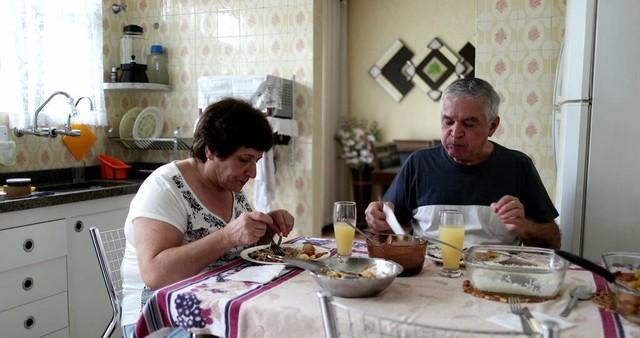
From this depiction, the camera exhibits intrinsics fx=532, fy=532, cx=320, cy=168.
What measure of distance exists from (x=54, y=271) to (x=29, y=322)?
0.78 feet

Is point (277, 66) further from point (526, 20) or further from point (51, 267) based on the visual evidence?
point (51, 267)

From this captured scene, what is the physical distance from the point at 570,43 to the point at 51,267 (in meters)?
2.47

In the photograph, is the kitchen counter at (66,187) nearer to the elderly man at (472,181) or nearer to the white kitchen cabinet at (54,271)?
the white kitchen cabinet at (54,271)

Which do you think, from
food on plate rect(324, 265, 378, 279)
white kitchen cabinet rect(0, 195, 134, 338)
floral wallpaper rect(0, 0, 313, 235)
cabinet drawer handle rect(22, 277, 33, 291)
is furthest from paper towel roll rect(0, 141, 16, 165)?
food on plate rect(324, 265, 378, 279)

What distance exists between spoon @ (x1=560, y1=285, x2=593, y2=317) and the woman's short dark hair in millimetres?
938

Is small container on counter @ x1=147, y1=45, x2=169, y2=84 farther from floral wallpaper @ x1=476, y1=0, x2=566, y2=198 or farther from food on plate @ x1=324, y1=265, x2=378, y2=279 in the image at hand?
food on plate @ x1=324, y1=265, x2=378, y2=279

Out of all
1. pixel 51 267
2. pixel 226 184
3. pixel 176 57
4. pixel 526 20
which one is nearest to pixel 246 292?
pixel 226 184

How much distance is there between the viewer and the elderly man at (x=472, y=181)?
180 cm

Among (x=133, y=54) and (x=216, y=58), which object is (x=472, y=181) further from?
(x=133, y=54)

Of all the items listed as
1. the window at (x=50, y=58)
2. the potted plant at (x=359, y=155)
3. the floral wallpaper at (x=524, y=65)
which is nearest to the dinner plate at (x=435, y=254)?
the floral wallpaper at (x=524, y=65)

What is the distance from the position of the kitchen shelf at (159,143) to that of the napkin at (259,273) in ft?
7.02

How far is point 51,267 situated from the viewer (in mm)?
2438

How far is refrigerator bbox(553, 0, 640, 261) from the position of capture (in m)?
2.04

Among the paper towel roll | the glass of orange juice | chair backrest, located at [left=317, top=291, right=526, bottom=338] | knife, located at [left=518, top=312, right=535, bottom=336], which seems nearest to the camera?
chair backrest, located at [left=317, top=291, right=526, bottom=338]
